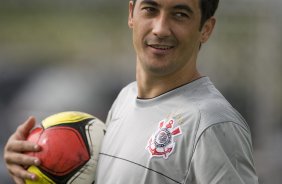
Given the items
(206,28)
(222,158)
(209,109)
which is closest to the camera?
(222,158)

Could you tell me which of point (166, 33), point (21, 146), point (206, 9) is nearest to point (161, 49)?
point (166, 33)

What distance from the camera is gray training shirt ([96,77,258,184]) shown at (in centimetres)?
236

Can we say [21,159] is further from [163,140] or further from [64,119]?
[163,140]

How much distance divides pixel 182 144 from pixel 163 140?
0.34 ft

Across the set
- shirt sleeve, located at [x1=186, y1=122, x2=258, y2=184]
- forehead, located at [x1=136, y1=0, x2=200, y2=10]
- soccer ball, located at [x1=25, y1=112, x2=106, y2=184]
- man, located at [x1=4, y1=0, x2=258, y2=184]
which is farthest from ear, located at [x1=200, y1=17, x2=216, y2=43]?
soccer ball, located at [x1=25, y1=112, x2=106, y2=184]

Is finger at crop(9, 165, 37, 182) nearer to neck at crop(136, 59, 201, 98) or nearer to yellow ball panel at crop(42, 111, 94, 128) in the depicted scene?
yellow ball panel at crop(42, 111, 94, 128)

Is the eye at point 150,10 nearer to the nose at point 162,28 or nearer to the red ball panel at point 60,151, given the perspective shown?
the nose at point 162,28

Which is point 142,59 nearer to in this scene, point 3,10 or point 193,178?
point 193,178

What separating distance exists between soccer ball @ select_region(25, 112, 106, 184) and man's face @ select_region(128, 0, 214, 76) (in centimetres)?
44

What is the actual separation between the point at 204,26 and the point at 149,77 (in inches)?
14.4

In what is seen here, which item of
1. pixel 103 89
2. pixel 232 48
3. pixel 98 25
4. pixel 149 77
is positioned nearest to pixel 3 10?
pixel 98 25

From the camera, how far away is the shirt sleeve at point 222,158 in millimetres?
2342

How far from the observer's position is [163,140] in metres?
2.51

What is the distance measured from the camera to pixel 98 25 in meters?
10.1
